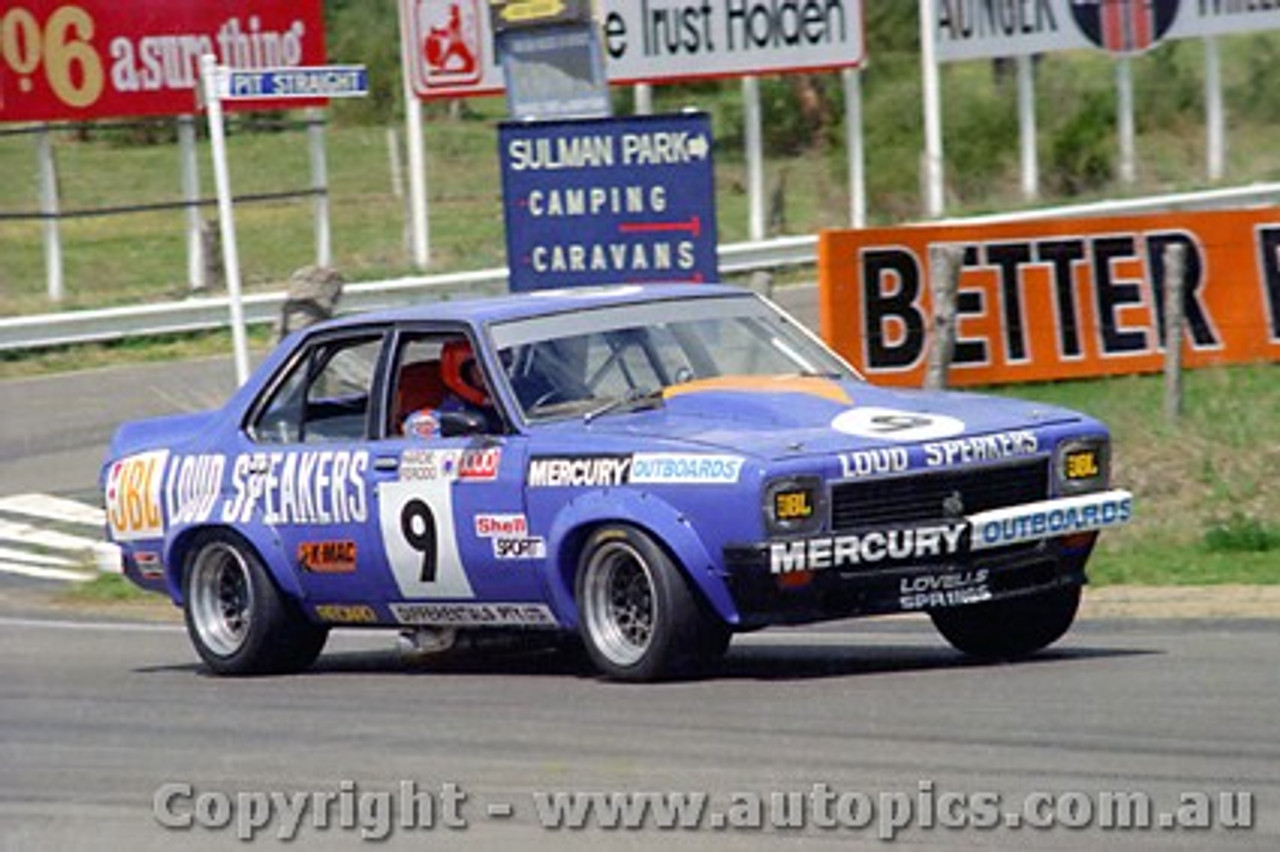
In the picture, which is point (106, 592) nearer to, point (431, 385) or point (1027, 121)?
point (431, 385)

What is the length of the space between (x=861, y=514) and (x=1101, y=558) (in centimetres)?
516

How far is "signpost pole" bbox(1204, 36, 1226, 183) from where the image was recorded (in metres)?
40.1

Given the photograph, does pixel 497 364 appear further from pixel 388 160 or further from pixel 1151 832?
pixel 388 160

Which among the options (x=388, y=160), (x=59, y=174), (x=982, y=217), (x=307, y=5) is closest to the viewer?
(x=307, y=5)

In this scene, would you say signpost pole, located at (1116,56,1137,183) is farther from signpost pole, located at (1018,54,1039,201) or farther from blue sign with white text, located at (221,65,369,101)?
blue sign with white text, located at (221,65,369,101)

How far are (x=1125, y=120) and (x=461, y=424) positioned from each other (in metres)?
28.8

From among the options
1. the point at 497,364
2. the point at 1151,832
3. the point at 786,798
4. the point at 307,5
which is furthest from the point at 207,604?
the point at 307,5

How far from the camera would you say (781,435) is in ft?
35.3

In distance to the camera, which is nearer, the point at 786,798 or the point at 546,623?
the point at 786,798

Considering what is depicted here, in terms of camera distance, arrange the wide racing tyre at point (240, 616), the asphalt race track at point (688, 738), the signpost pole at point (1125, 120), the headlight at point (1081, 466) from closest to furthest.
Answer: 1. the asphalt race track at point (688, 738)
2. the headlight at point (1081, 466)
3. the wide racing tyre at point (240, 616)
4. the signpost pole at point (1125, 120)

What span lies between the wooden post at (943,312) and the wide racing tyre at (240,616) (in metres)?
6.63

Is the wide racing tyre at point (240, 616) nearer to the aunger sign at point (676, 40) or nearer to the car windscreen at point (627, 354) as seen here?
the car windscreen at point (627, 354)

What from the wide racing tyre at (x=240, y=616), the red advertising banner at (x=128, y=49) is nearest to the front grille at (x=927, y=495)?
the wide racing tyre at (x=240, y=616)

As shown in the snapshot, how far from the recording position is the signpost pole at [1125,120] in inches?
1531
